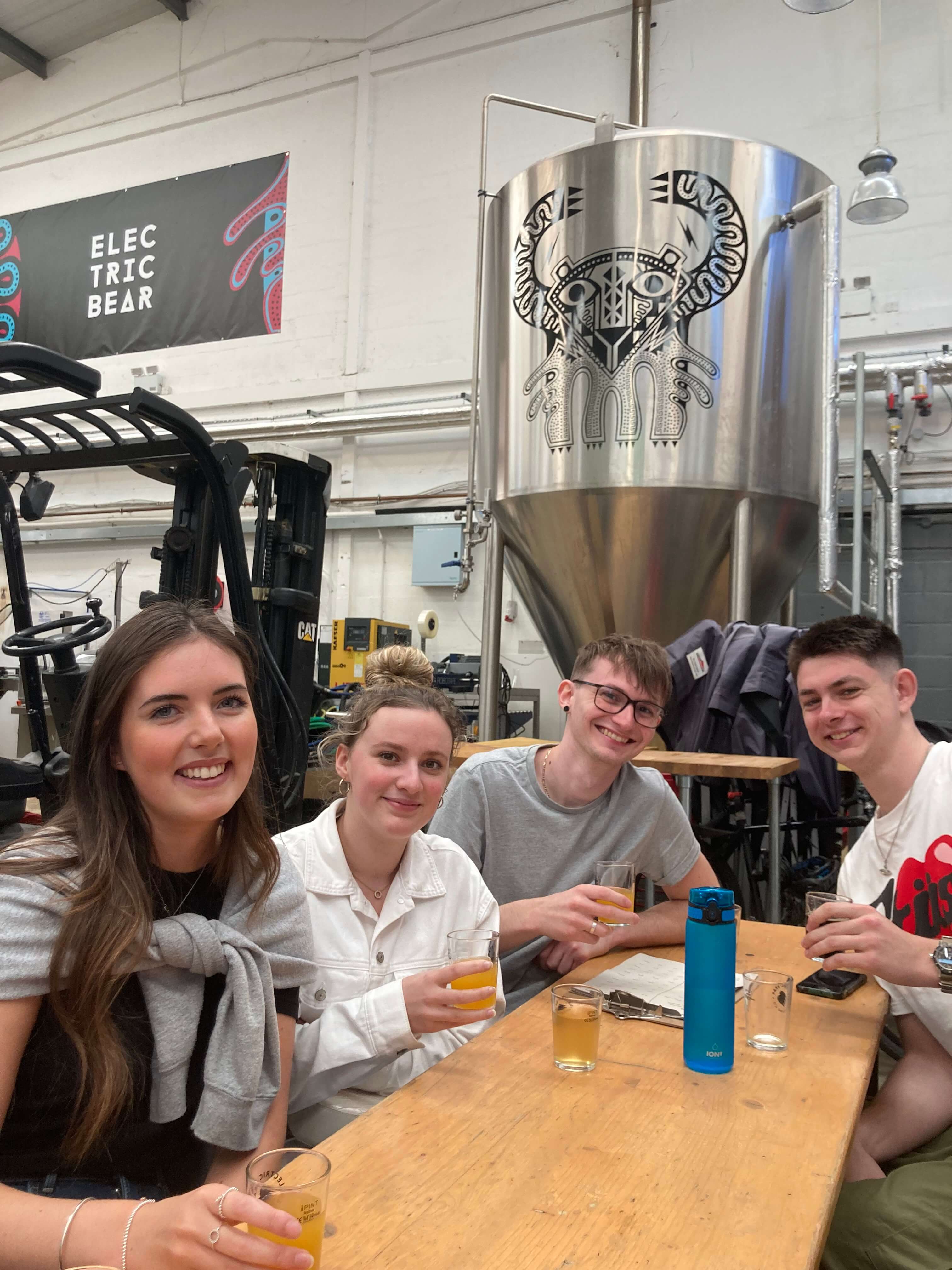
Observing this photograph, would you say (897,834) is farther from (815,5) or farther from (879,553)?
(815,5)

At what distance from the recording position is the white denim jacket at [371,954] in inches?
53.2

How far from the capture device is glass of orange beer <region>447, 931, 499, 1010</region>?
4.30ft

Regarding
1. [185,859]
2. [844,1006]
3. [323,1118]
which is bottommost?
[323,1118]

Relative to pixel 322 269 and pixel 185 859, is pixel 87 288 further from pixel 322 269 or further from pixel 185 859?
pixel 185 859

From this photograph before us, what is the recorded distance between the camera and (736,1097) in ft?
3.85

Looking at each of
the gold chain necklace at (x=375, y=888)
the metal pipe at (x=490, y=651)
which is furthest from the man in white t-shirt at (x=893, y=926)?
the metal pipe at (x=490, y=651)

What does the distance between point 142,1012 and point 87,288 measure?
9.70 metres

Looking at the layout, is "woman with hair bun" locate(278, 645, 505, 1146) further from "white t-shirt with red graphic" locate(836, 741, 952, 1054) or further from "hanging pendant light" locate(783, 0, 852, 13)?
"hanging pendant light" locate(783, 0, 852, 13)

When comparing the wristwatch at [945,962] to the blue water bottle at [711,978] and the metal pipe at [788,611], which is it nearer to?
the blue water bottle at [711,978]

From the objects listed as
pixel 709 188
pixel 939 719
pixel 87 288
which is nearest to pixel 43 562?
pixel 87 288

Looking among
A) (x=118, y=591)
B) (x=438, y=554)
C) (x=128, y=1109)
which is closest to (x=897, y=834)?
(x=128, y=1109)

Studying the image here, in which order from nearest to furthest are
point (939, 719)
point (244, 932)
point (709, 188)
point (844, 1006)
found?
point (244, 932) < point (844, 1006) < point (709, 188) < point (939, 719)

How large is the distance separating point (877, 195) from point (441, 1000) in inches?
204

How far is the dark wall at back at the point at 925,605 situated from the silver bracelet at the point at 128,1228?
17.9 ft
